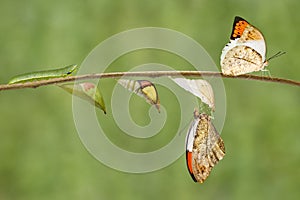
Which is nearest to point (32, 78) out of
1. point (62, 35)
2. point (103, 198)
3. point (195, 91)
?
point (195, 91)

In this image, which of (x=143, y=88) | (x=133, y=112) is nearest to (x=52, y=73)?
(x=143, y=88)

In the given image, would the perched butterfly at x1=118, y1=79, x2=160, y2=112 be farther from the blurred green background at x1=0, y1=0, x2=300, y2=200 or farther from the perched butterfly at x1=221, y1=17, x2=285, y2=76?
the blurred green background at x1=0, y1=0, x2=300, y2=200

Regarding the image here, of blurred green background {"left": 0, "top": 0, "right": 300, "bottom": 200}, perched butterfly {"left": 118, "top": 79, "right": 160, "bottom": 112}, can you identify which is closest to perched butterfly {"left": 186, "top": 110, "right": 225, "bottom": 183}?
perched butterfly {"left": 118, "top": 79, "right": 160, "bottom": 112}

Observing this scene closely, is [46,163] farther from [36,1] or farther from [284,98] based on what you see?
[284,98]

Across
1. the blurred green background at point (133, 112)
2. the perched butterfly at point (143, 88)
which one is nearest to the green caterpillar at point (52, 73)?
the perched butterfly at point (143, 88)

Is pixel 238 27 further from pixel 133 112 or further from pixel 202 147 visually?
pixel 133 112

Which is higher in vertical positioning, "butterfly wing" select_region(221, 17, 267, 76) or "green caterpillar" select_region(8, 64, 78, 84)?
"green caterpillar" select_region(8, 64, 78, 84)
